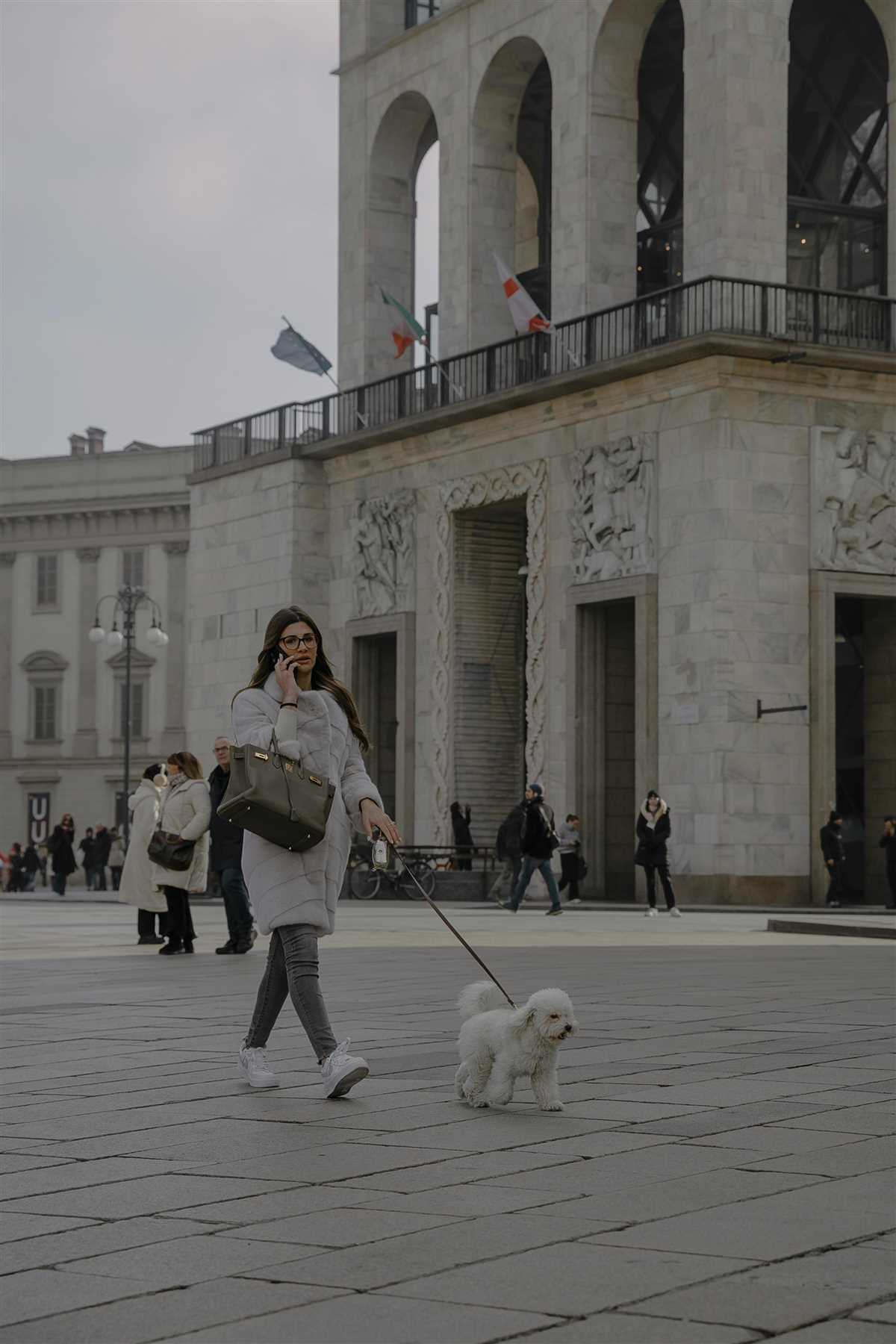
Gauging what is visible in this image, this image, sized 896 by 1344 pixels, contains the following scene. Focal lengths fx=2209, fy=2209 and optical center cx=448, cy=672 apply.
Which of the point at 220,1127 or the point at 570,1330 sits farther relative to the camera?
the point at 220,1127

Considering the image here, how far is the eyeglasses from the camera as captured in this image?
360 inches

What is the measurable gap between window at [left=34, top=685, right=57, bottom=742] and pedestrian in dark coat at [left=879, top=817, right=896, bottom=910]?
49.5 m

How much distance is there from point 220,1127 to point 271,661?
2.25m

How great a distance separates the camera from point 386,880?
38.4m

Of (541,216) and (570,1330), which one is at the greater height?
(541,216)

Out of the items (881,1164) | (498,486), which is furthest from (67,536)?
(881,1164)

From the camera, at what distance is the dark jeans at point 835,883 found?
32844 mm

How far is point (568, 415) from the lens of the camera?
37.3m

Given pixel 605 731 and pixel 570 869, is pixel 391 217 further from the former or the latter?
pixel 570 869

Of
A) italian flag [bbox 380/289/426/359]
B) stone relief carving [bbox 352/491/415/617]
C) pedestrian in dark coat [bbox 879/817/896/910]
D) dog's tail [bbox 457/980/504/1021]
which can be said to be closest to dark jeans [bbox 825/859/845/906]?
pedestrian in dark coat [bbox 879/817/896/910]

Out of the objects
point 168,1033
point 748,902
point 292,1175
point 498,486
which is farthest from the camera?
point 498,486

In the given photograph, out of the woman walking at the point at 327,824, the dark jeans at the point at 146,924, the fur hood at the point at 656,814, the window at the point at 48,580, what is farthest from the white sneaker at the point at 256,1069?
the window at the point at 48,580

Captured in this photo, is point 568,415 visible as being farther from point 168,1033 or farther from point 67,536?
point 67,536

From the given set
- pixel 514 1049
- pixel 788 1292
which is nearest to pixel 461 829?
pixel 514 1049
